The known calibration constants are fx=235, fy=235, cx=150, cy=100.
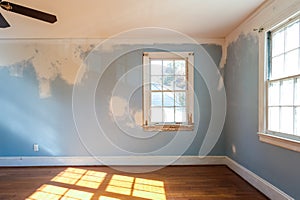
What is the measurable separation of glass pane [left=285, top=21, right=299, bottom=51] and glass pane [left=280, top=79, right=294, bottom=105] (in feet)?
1.19

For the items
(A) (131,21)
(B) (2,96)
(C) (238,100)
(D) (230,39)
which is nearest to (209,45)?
(D) (230,39)

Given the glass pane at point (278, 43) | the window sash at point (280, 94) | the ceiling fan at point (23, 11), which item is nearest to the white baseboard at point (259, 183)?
the window sash at point (280, 94)

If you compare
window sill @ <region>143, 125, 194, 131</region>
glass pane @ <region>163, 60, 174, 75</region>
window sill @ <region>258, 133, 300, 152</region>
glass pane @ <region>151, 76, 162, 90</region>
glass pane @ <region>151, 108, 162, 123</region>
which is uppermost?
glass pane @ <region>163, 60, 174, 75</region>

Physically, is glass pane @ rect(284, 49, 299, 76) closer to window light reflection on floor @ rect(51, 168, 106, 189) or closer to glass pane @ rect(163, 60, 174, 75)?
glass pane @ rect(163, 60, 174, 75)

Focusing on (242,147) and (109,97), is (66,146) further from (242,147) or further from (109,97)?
(242,147)

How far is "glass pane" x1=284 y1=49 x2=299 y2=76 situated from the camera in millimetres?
2419

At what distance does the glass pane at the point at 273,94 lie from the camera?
9.05 ft

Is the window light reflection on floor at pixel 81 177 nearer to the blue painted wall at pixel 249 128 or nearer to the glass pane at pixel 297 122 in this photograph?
the blue painted wall at pixel 249 128

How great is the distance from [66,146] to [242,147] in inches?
119

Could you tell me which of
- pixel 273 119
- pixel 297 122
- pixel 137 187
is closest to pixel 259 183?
pixel 273 119

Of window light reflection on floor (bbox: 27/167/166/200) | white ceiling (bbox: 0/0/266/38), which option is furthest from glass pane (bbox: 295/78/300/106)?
window light reflection on floor (bbox: 27/167/166/200)

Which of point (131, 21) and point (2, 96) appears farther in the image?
point (2, 96)

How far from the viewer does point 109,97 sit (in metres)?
4.32

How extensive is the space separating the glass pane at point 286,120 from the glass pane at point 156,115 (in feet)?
7.06
